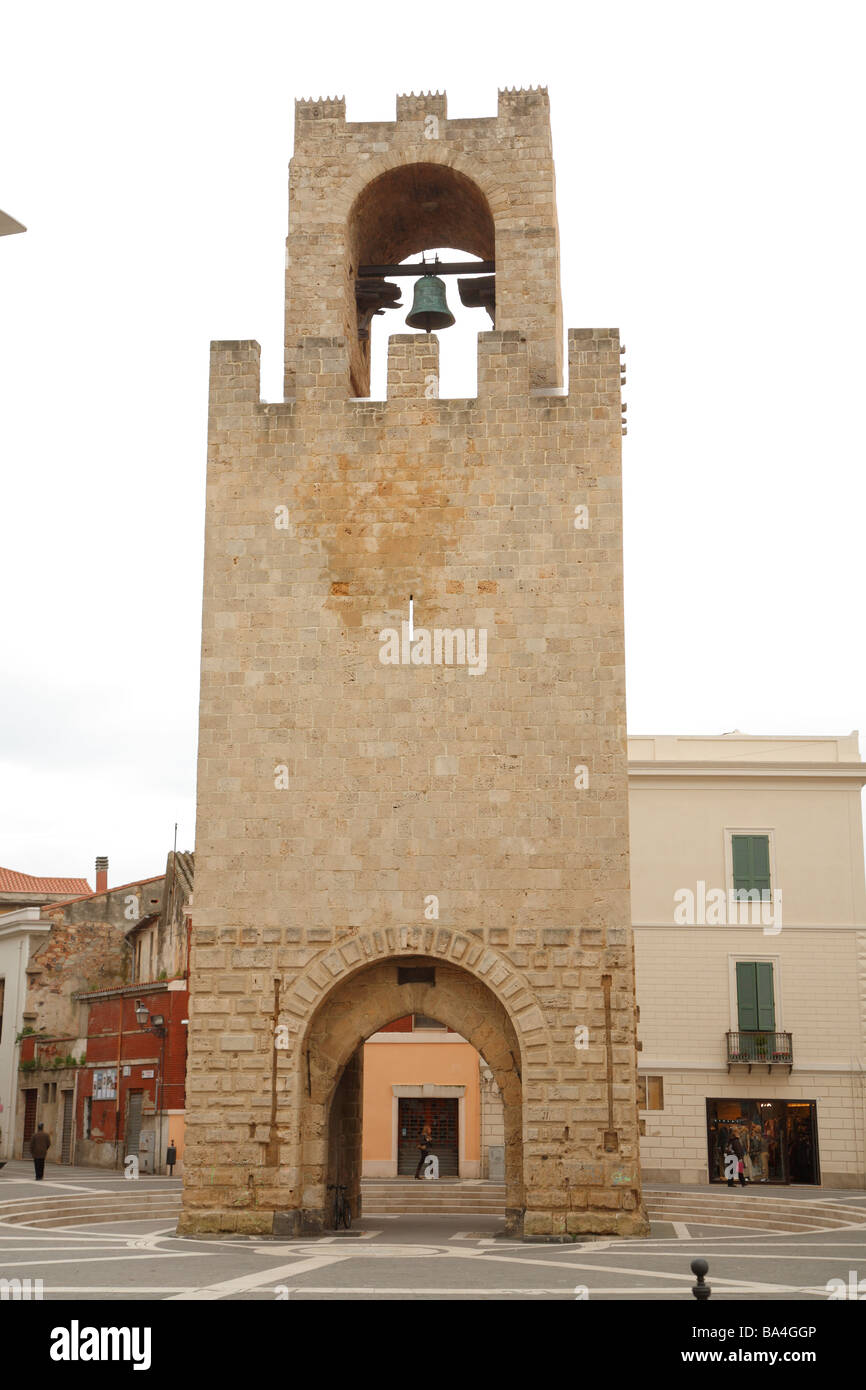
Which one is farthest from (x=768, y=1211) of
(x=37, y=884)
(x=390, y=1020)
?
(x=37, y=884)

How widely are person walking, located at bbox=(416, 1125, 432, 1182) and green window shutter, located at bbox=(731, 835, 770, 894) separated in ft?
28.4

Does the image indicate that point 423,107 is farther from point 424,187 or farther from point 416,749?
point 416,749

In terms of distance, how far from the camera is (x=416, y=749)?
665 inches

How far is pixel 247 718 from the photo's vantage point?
56.2 feet

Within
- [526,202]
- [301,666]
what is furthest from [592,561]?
[526,202]

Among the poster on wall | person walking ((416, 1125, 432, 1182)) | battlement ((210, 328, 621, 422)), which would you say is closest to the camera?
battlement ((210, 328, 621, 422))

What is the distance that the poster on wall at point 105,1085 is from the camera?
3244 centimetres

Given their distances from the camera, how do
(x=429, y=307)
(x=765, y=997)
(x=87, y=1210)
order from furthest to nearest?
1. (x=765, y=997)
2. (x=87, y=1210)
3. (x=429, y=307)

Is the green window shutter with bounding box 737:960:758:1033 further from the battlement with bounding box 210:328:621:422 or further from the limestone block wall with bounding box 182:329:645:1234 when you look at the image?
the battlement with bounding box 210:328:621:422

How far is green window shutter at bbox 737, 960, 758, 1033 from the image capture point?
2884 cm

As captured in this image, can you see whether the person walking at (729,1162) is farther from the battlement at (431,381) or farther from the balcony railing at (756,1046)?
the battlement at (431,381)

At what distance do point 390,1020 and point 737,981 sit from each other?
14217mm

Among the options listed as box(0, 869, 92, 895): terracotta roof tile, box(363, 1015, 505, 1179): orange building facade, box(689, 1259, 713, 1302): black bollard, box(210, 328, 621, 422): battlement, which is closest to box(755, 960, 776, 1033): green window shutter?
box(363, 1015, 505, 1179): orange building facade
